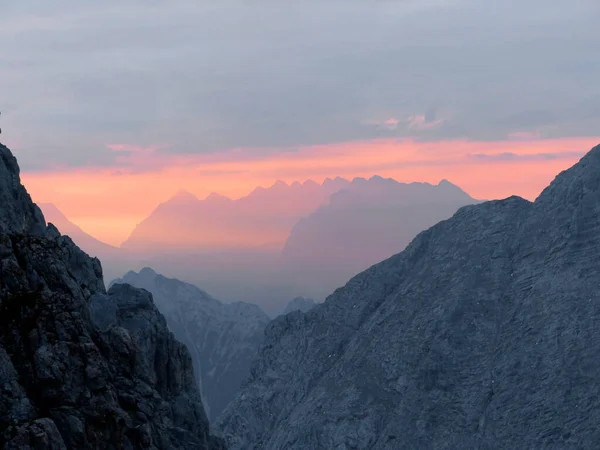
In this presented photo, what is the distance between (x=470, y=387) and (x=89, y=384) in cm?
10469

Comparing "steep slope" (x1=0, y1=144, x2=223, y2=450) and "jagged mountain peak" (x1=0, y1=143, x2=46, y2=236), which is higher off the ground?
"jagged mountain peak" (x1=0, y1=143, x2=46, y2=236)

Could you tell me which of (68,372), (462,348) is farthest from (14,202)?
(462,348)

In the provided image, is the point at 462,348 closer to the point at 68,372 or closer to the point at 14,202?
the point at 14,202

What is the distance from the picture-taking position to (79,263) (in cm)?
5194

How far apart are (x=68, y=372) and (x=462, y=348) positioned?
110 metres

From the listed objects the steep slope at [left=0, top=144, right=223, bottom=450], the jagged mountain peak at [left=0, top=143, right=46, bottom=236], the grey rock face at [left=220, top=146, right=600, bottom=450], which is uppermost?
the jagged mountain peak at [left=0, top=143, right=46, bottom=236]

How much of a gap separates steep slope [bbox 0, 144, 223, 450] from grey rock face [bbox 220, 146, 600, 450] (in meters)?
83.6

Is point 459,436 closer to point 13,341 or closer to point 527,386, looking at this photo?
point 527,386

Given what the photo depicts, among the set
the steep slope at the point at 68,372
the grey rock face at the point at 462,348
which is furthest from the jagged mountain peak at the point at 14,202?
the grey rock face at the point at 462,348

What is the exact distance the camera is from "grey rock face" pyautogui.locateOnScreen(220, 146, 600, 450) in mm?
126375

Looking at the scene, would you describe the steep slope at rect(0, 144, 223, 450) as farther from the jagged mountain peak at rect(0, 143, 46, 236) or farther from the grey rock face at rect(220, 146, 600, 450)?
the grey rock face at rect(220, 146, 600, 450)

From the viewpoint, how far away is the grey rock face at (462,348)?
415ft

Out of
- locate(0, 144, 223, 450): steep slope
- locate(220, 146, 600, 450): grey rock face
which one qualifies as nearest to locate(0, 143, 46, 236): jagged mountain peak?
locate(0, 144, 223, 450): steep slope

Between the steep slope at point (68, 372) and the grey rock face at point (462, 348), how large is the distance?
8364 cm
